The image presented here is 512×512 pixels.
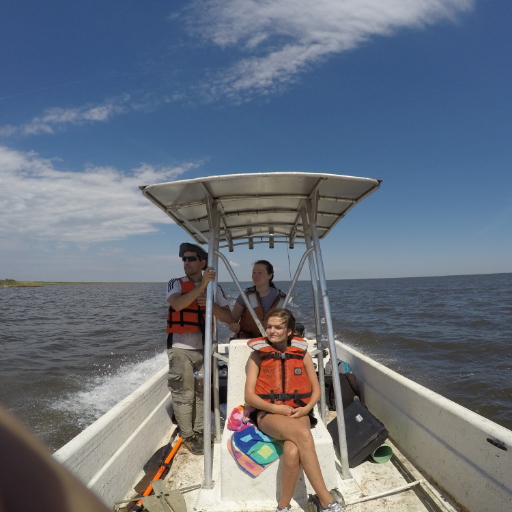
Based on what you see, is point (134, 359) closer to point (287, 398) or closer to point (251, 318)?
point (251, 318)

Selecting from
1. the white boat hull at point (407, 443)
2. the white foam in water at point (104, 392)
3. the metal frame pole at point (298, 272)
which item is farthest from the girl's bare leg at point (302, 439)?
the white foam in water at point (104, 392)

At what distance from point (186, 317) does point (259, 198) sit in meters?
1.50

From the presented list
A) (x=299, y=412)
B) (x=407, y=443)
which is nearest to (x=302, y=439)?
(x=299, y=412)

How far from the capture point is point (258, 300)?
14.0 feet

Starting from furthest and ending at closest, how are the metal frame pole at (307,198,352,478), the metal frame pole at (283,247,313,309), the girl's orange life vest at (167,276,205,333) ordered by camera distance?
the girl's orange life vest at (167,276,205,333) < the metal frame pole at (283,247,313,309) < the metal frame pole at (307,198,352,478)

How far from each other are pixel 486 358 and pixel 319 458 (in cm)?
1159

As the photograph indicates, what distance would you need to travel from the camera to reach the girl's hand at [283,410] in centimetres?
298

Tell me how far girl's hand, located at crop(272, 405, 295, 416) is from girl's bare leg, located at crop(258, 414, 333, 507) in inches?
1.0

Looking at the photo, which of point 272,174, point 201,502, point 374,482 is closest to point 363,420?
point 374,482

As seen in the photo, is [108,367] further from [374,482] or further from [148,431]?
[374,482]

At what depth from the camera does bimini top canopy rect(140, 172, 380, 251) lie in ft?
11.0

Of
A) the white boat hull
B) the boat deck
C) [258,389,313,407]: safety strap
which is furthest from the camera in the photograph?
[258,389,313,407]: safety strap

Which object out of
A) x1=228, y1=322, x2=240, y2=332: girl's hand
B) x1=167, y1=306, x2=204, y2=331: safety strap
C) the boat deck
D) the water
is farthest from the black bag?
the water

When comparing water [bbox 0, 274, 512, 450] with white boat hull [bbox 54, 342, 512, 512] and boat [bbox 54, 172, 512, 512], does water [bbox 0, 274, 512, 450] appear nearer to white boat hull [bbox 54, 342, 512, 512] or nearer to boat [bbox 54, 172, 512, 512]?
white boat hull [bbox 54, 342, 512, 512]
